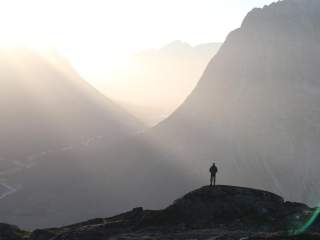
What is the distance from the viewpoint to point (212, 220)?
6394 cm

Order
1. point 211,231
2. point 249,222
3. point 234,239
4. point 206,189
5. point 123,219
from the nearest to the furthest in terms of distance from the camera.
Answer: point 234,239 → point 211,231 → point 249,222 → point 206,189 → point 123,219

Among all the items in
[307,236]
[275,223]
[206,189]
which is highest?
[206,189]

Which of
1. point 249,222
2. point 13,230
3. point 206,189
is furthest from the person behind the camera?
point 13,230

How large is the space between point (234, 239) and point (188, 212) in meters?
13.0

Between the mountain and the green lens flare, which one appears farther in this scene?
the mountain

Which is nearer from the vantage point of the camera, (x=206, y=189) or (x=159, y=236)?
(x=159, y=236)

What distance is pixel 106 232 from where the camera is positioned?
66125 millimetres

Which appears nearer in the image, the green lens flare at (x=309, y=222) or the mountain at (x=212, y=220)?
the green lens flare at (x=309, y=222)

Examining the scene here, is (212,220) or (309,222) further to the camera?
(212,220)

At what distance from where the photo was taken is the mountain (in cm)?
5953

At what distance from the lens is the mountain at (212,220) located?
5953 centimetres

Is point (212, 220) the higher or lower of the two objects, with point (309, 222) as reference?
higher

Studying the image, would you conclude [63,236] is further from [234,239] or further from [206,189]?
[234,239]

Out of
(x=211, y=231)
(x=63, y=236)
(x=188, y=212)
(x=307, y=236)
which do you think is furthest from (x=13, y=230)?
(x=307, y=236)
